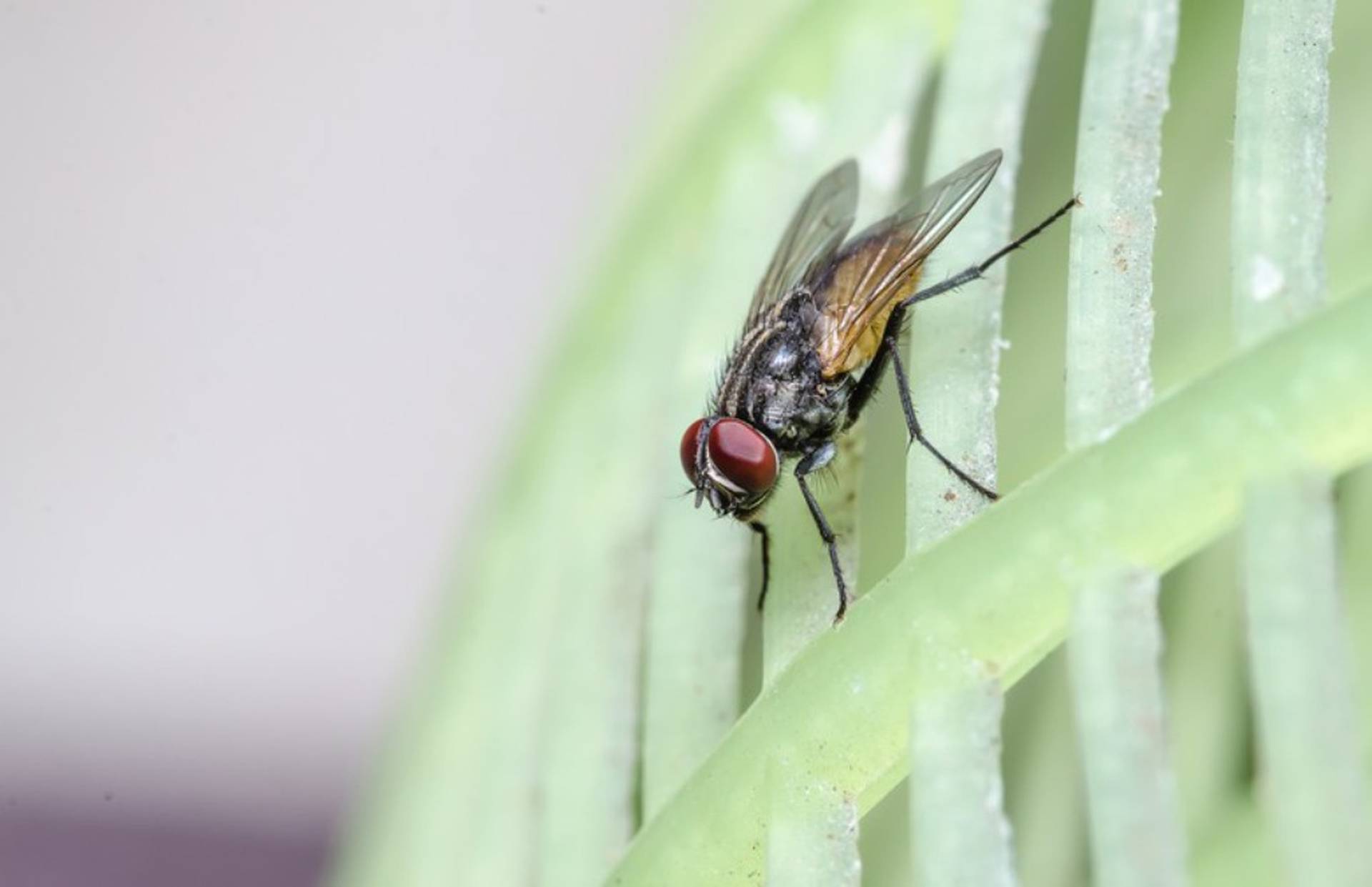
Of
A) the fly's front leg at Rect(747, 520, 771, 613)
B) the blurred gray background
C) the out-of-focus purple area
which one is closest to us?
the fly's front leg at Rect(747, 520, 771, 613)

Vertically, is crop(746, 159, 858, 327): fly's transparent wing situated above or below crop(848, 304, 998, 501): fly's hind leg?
above

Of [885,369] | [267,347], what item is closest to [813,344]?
[885,369]

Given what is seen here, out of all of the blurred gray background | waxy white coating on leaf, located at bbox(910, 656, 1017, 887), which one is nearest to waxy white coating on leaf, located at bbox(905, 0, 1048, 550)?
waxy white coating on leaf, located at bbox(910, 656, 1017, 887)

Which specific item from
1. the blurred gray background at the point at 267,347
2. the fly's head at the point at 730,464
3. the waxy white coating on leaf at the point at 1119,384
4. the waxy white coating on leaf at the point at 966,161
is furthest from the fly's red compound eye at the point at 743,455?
the blurred gray background at the point at 267,347

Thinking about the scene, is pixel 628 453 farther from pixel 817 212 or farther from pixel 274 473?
pixel 274 473

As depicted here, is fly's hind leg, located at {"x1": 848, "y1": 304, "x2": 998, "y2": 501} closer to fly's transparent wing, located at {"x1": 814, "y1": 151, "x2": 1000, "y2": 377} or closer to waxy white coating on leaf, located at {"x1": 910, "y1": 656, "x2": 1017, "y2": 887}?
fly's transparent wing, located at {"x1": 814, "y1": 151, "x2": 1000, "y2": 377}

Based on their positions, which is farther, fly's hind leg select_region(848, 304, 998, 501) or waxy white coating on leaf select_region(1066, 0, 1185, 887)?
fly's hind leg select_region(848, 304, 998, 501)

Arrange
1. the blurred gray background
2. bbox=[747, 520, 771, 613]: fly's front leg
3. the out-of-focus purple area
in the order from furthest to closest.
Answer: the blurred gray background, the out-of-focus purple area, bbox=[747, 520, 771, 613]: fly's front leg

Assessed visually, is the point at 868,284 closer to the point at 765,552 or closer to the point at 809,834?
the point at 765,552
